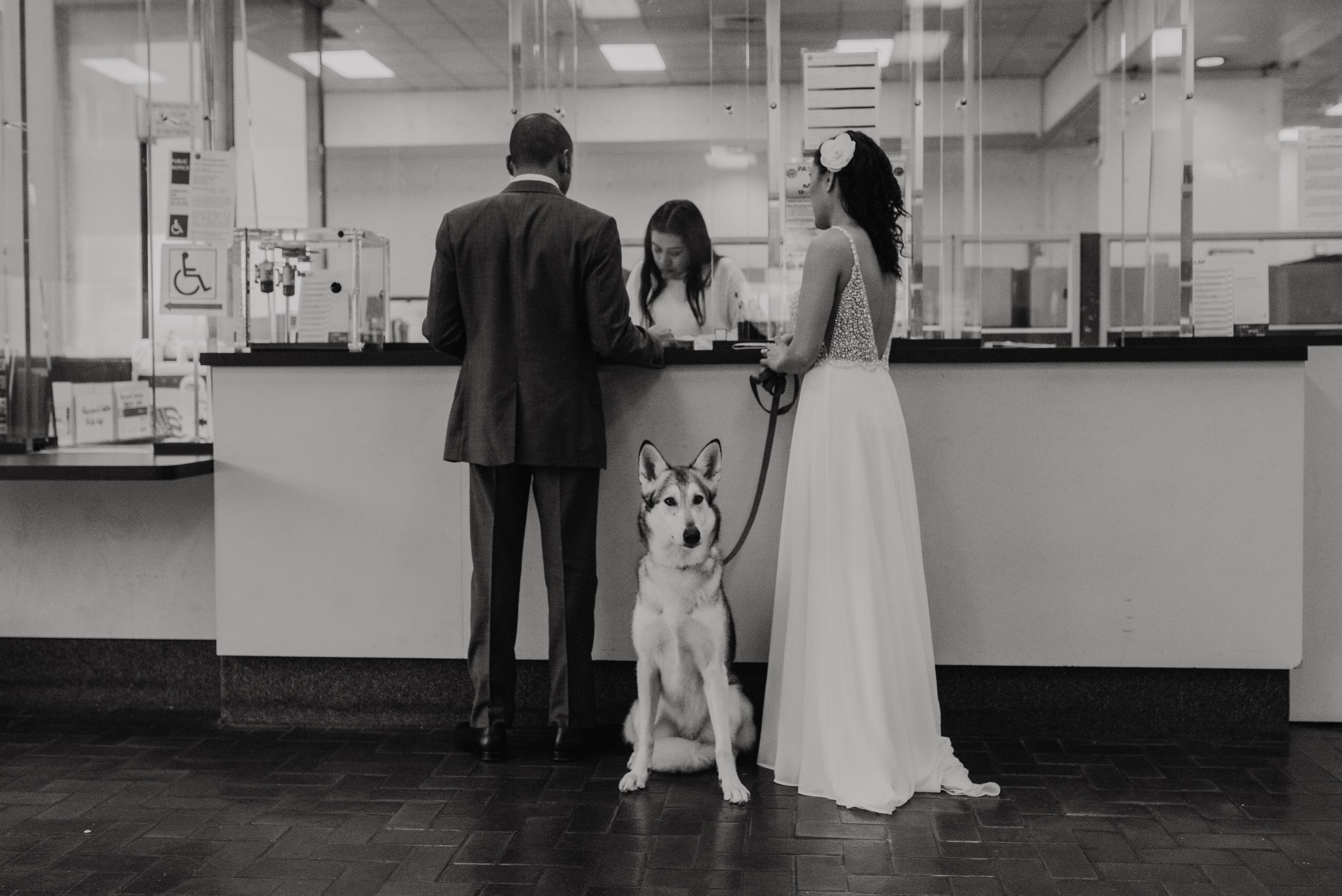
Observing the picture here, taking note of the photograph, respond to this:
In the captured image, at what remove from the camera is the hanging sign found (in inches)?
181

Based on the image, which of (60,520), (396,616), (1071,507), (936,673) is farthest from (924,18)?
(60,520)

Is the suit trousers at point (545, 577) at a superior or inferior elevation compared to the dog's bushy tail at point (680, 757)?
superior

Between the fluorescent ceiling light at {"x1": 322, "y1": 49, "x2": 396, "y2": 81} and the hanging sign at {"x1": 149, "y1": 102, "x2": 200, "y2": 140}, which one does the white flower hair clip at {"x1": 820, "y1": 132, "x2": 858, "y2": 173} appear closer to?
the hanging sign at {"x1": 149, "y1": 102, "x2": 200, "y2": 140}

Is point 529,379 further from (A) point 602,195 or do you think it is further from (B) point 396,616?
(A) point 602,195

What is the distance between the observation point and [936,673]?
357 centimetres

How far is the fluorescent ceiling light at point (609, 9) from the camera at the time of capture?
25.8ft

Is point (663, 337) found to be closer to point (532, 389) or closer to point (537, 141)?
point (532, 389)

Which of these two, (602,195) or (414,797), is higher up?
(602,195)

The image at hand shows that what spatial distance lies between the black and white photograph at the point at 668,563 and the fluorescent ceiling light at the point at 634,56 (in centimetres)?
360

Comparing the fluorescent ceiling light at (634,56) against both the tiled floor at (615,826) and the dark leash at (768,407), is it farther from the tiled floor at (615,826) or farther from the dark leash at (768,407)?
the tiled floor at (615,826)

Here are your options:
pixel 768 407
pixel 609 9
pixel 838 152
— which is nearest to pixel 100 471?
pixel 768 407

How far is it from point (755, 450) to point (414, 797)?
1.45m

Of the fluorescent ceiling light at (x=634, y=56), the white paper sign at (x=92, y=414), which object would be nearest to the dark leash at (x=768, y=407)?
the white paper sign at (x=92, y=414)

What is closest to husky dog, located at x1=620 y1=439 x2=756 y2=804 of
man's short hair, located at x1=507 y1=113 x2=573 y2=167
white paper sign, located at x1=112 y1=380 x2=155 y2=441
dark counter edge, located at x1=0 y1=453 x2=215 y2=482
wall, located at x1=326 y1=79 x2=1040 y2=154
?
man's short hair, located at x1=507 y1=113 x2=573 y2=167
